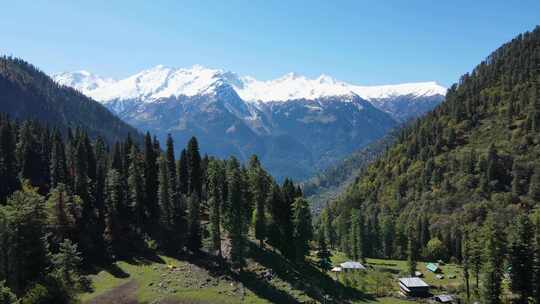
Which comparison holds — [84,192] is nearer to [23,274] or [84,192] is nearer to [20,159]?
[20,159]

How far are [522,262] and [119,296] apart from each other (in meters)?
78.2


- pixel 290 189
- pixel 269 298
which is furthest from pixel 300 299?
pixel 290 189

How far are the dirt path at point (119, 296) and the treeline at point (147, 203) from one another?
4493 millimetres

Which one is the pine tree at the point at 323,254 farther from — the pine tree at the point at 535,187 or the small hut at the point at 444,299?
the pine tree at the point at 535,187

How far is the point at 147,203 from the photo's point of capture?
11131 cm

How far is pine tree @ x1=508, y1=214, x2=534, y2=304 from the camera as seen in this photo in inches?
3497

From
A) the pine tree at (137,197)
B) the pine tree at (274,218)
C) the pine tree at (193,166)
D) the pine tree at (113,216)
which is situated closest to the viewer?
the pine tree at (113,216)

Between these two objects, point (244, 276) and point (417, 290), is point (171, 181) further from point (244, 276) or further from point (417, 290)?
point (417, 290)

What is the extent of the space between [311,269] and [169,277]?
37.8 m

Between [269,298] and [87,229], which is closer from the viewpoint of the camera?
[269,298]

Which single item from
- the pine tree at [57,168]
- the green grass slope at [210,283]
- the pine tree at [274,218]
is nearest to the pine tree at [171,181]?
the green grass slope at [210,283]

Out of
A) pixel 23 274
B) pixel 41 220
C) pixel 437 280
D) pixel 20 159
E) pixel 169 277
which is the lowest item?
pixel 437 280

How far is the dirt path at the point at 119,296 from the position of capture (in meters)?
73.6

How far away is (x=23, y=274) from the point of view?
6016cm
